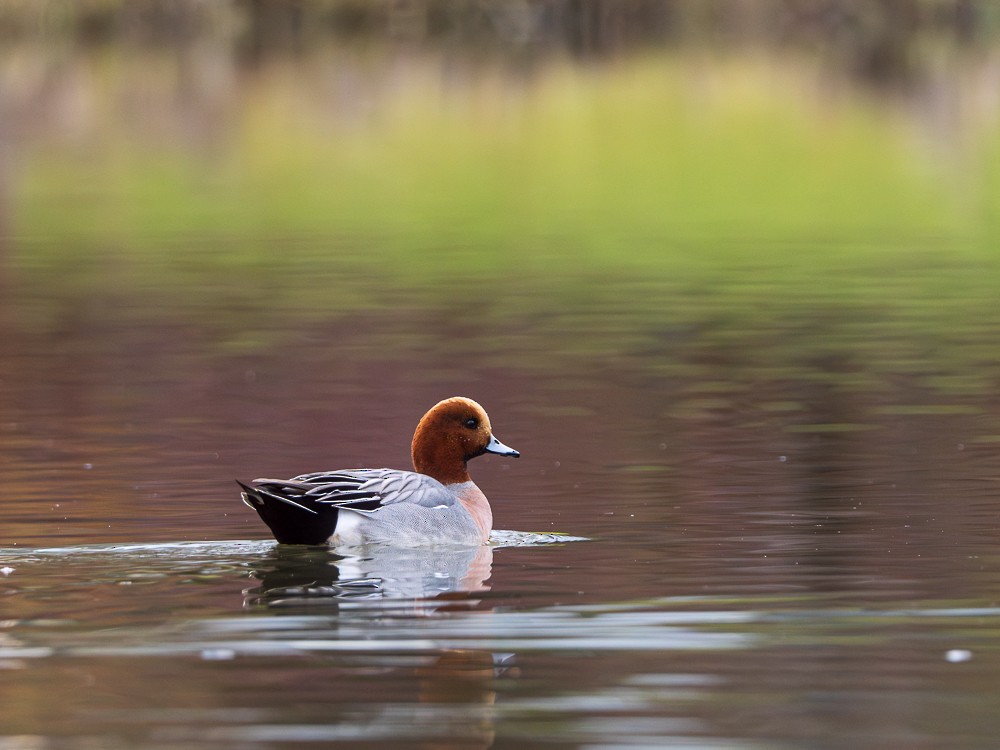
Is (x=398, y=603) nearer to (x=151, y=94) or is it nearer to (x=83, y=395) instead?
(x=83, y=395)

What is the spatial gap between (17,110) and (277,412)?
27009mm

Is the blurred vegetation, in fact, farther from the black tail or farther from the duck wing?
the black tail

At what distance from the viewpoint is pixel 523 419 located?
12961mm

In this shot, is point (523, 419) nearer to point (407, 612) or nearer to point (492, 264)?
point (407, 612)

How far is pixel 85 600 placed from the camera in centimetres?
826

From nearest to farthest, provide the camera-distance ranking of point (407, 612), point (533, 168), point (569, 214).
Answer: point (407, 612)
point (569, 214)
point (533, 168)

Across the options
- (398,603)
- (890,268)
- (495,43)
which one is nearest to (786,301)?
(890,268)

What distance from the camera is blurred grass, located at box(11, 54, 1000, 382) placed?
18203mm

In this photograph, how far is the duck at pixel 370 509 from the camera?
9.19 m

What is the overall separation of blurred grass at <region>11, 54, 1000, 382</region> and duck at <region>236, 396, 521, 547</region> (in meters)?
5.97

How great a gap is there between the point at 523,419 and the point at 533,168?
18.6 metres

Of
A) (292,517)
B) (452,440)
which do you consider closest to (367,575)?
(292,517)

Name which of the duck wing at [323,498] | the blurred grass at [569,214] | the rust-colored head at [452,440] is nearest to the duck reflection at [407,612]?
the duck wing at [323,498]

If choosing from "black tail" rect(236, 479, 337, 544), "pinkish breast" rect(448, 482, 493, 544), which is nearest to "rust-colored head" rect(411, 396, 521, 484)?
"pinkish breast" rect(448, 482, 493, 544)
